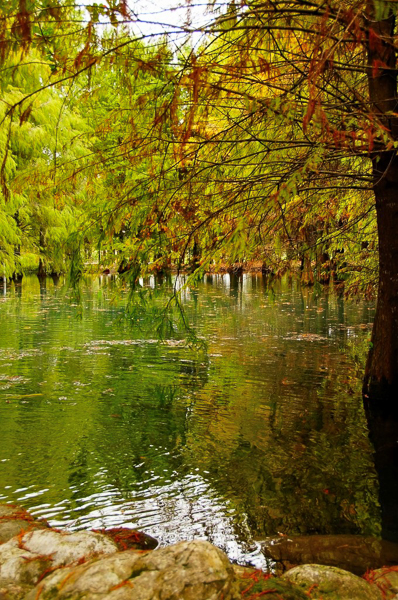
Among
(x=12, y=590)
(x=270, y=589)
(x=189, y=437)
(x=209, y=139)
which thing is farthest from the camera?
(x=189, y=437)

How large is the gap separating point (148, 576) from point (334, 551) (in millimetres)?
1861

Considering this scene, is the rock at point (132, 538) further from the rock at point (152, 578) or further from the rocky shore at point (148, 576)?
the rock at point (152, 578)

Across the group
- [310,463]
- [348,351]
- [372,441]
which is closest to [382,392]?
[372,441]

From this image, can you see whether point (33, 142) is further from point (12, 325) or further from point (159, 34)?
point (159, 34)

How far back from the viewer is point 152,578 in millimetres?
2416

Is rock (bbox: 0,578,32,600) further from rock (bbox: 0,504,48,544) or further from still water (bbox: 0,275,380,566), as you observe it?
still water (bbox: 0,275,380,566)

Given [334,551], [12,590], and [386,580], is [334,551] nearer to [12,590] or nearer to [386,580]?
[386,580]

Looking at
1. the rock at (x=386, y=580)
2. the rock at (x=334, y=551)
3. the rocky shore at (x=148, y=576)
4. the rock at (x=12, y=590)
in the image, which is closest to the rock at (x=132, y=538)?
the rocky shore at (x=148, y=576)

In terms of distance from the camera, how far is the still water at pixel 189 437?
4.38 meters

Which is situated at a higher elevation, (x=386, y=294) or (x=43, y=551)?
(x=386, y=294)

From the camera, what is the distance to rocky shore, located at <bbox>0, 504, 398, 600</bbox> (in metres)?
2.36

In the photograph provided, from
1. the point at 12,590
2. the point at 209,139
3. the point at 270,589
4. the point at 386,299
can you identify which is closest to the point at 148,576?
the point at 270,589

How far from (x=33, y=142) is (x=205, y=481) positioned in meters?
18.2

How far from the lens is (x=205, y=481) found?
4.98 meters
